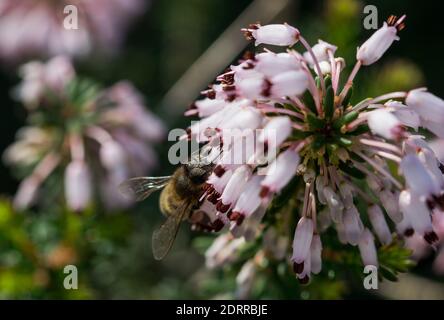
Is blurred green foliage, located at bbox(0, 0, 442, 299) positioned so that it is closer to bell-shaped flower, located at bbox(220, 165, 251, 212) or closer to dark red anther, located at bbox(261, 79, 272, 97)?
bell-shaped flower, located at bbox(220, 165, 251, 212)

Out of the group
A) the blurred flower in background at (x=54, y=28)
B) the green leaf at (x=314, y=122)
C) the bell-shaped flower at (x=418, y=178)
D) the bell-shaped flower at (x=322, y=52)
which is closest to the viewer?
the bell-shaped flower at (x=418, y=178)

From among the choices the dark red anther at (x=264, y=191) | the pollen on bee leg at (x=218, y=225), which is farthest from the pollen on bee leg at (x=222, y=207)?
the dark red anther at (x=264, y=191)

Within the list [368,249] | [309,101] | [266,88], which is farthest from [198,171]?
[368,249]

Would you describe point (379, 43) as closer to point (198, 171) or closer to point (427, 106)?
point (427, 106)

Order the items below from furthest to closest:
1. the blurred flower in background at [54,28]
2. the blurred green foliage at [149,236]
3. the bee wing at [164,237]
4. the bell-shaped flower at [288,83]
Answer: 1. the blurred flower in background at [54,28]
2. the blurred green foliage at [149,236]
3. the bee wing at [164,237]
4. the bell-shaped flower at [288,83]

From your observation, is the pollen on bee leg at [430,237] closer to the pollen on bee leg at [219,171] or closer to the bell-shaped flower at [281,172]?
the bell-shaped flower at [281,172]

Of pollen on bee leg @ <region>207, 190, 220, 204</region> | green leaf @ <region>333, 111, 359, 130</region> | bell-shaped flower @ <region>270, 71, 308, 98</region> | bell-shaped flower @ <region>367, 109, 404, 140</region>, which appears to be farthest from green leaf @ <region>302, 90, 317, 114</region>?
pollen on bee leg @ <region>207, 190, 220, 204</region>
